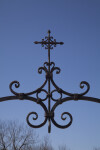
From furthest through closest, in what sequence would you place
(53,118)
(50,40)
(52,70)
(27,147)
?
(27,147) < (50,40) < (52,70) < (53,118)

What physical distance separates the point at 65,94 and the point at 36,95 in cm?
44

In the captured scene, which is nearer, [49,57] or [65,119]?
[65,119]

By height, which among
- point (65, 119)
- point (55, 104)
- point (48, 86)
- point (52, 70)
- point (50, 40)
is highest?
point (50, 40)

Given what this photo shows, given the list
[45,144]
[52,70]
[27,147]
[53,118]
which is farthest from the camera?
[45,144]

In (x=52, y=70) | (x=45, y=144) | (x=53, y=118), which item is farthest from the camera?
(x=45, y=144)

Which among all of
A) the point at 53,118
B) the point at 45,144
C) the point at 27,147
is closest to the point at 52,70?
the point at 53,118

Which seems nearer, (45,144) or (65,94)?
(65,94)

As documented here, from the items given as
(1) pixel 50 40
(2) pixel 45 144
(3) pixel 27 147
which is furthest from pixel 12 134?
(1) pixel 50 40

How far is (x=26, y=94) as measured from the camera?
11.7 feet

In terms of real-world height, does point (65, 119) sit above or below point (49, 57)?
A: below

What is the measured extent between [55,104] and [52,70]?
0.56 meters

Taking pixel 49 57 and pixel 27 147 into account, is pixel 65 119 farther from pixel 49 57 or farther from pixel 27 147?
pixel 27 147

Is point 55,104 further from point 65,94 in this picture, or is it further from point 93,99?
point 93,99

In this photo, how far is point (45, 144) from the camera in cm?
3188
